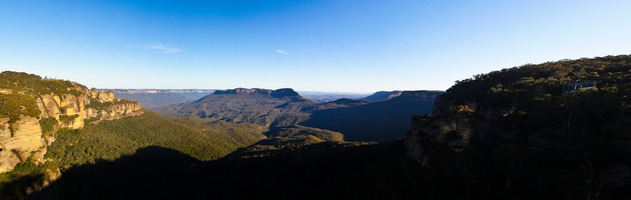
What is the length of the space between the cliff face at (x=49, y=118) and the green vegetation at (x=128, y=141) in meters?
4.95

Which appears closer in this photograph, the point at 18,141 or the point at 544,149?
the point at 544,149

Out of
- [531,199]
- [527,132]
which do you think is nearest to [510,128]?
[527,132]

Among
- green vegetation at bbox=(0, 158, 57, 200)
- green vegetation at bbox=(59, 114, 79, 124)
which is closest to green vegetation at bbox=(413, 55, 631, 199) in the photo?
green vegetation at bbox=(0, 158, 57, 200)

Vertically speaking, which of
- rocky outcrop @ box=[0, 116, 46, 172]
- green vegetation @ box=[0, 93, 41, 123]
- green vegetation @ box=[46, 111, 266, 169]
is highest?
green vegetation @ box=[0, 93, 41, 123]

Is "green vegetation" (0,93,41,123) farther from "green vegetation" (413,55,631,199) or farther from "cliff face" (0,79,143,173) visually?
"green vegetation" (413,55,631,199)

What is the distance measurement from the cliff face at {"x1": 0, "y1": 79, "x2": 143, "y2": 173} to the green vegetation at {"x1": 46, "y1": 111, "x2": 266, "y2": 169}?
16.2 ft

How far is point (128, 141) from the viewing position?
107 meters

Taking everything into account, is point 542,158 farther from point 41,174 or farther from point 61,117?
point 61,117

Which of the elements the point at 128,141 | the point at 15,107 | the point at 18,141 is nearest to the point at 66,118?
the point at 128,141

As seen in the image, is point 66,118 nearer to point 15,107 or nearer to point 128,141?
point 128,141

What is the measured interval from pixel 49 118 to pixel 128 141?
2933cm

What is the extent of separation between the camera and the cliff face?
163 feet

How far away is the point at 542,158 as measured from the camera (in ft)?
92.0

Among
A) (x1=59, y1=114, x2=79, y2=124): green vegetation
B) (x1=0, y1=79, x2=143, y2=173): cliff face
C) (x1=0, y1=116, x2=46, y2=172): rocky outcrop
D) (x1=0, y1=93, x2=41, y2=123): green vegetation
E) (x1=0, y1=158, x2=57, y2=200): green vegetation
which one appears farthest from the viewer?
(x1=59, y1=114, x2=79, y2=124): green vegetation
